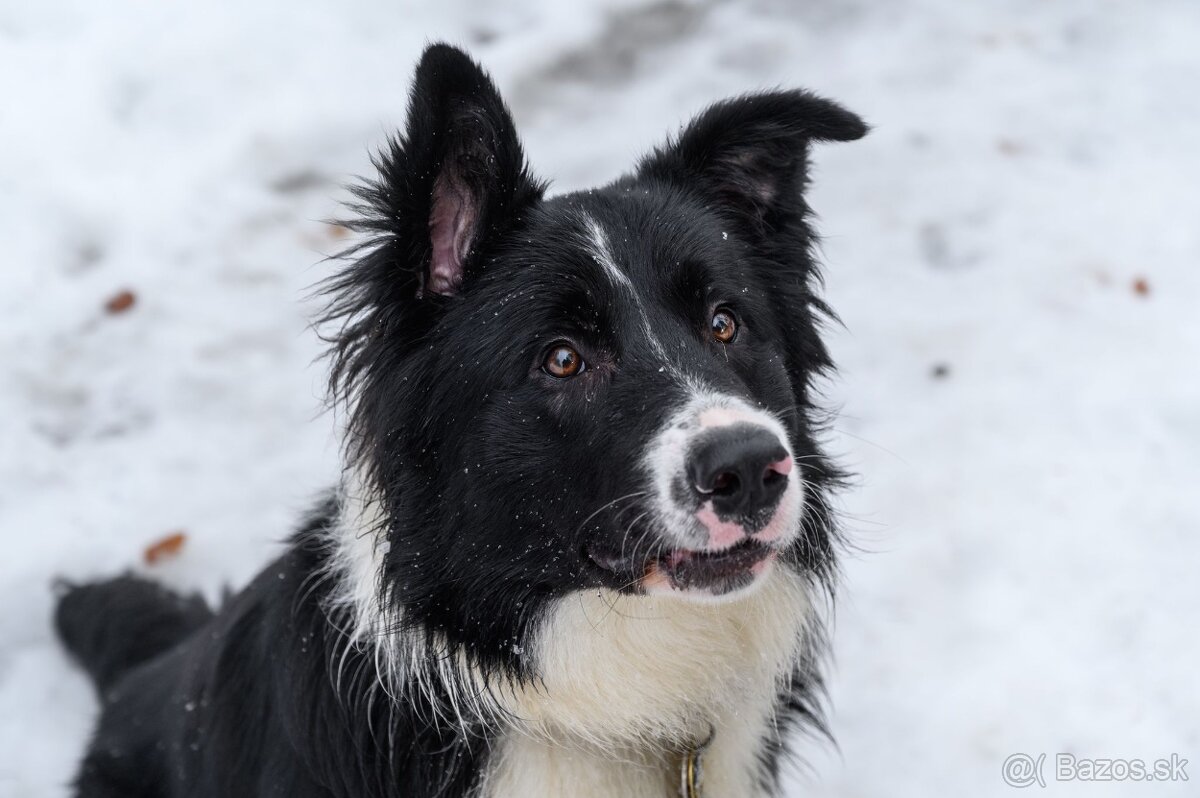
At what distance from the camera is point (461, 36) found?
7801mm

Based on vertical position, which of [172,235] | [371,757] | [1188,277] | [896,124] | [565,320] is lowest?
[1188,277]

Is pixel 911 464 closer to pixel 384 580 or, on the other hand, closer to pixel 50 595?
pixel 384 580

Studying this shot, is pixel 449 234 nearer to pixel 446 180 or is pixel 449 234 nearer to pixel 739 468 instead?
pixel 446 180

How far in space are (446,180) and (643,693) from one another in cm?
156

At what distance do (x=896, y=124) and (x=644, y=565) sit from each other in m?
5.09

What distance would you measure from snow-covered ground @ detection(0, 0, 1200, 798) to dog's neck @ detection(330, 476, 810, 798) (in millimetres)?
873

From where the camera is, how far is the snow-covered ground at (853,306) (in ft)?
15.5

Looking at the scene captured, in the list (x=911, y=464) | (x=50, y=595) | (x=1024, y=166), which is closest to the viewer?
(x=50, y=595)

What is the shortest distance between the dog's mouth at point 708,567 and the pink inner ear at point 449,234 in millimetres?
936

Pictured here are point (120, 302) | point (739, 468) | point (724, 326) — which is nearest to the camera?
point (739, 468)

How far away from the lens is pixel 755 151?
3.62m

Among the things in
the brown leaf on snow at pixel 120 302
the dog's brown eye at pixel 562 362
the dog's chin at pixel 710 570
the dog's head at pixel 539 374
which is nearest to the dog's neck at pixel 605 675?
the dog's head at pixel 539 374

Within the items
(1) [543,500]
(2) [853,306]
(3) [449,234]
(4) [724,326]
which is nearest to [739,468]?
(1) [543,500]

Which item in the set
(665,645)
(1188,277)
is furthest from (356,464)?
(1188,277)
